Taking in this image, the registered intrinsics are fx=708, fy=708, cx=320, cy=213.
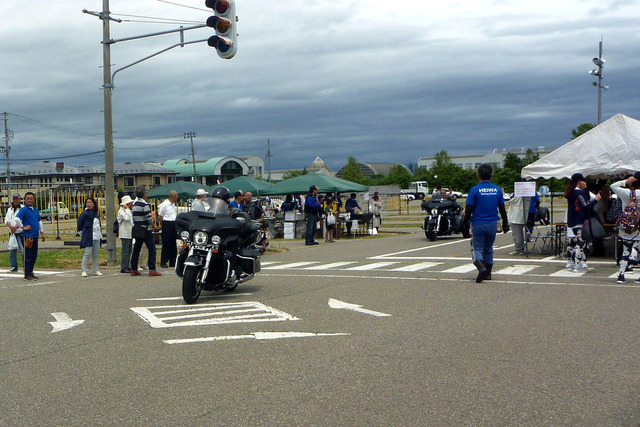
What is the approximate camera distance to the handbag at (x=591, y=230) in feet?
43.9

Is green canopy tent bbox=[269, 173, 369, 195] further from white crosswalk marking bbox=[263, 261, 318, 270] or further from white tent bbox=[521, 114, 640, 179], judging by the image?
white tent bbox=[521, 114, 640, 179]

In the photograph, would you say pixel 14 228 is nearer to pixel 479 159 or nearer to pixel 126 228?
pixel 126 228

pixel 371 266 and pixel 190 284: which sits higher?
pixel 190 284

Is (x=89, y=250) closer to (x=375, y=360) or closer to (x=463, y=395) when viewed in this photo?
(x=375, y=360)

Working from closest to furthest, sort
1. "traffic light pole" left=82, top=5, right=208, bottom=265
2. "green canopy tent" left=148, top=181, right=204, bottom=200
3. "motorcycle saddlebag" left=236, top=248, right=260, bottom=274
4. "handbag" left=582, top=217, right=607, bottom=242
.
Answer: "motorcycle saddlebag" left=236, top=248, right=260, bottom=274 → "handbag" left=582, top=217, right=607, bottom=242 → "traffic light pole" left=82, top=5, right=208, bottom=265 → "green canopy tent" left=148, top=181, right=204, bottom=200

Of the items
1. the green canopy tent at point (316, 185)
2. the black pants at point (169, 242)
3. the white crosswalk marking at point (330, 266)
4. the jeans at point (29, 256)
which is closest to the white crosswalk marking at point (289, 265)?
the white crosswalk marking at point (330, 266)

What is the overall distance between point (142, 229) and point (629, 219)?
9481 millimetres

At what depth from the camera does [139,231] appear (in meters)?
15.0

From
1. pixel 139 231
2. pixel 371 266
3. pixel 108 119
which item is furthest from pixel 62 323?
pixel 108 119

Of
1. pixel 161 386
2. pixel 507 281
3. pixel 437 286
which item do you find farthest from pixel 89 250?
pixel 161 386

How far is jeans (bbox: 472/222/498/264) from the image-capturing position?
12305 mm

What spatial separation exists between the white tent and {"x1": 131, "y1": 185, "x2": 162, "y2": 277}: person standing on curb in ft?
30.9

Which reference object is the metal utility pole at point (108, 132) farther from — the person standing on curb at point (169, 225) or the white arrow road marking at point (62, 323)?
the white arrow road marking at point (62, 323)

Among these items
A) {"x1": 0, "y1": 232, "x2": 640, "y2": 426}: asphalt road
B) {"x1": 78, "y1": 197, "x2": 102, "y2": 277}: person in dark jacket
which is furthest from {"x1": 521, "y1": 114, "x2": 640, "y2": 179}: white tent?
{"x1": 78, "y1": 197, "x2": 102, "y2": 277}: person in dark jacket
